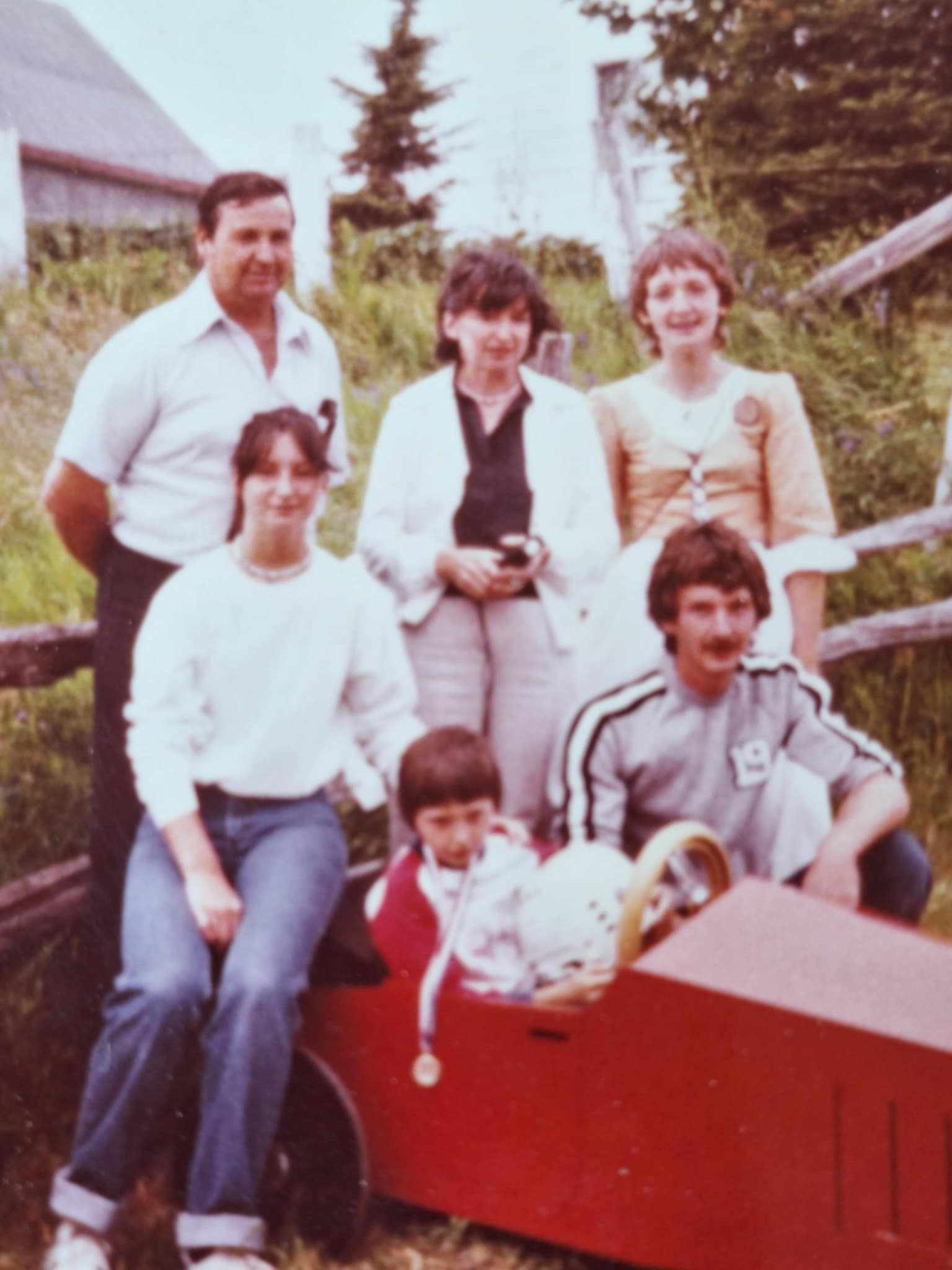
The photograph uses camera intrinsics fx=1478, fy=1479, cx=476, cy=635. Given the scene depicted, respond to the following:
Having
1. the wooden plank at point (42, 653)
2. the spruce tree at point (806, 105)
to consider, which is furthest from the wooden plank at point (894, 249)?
the wooden plank at point (42, 653)

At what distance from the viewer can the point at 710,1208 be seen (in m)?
1.36

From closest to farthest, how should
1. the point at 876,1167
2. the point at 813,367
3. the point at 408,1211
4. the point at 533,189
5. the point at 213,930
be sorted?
the point at 876,1167 < the point at 213,930 < the point at 408,1211 < the point at 533,189 < the point at 813,367

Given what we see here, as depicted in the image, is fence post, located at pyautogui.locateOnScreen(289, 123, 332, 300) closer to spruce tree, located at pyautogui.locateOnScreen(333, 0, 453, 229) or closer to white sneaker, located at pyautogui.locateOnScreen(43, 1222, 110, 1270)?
spruce tree, located at pyautogui.locateOnScreen(333, 0, 453, 229)

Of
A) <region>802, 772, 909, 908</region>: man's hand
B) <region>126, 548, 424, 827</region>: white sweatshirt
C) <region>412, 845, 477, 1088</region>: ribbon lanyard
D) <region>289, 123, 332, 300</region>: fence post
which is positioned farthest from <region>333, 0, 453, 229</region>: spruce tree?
<region>802, 772, 909, 908</region>: man's hand

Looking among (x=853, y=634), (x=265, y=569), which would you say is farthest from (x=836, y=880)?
(x=265, y=569)

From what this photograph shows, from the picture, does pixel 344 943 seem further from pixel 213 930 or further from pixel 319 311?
pixel 319 311

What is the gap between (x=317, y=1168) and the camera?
1.56m

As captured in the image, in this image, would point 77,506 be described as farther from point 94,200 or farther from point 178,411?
point 94,200

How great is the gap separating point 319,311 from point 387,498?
0.23 m

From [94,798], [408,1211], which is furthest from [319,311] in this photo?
[408,1211]

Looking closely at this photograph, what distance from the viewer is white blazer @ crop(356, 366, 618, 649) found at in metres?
1.65

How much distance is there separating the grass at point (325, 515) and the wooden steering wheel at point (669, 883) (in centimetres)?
31

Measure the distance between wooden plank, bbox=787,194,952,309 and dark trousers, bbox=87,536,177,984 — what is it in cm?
86

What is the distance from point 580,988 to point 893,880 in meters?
0.46
